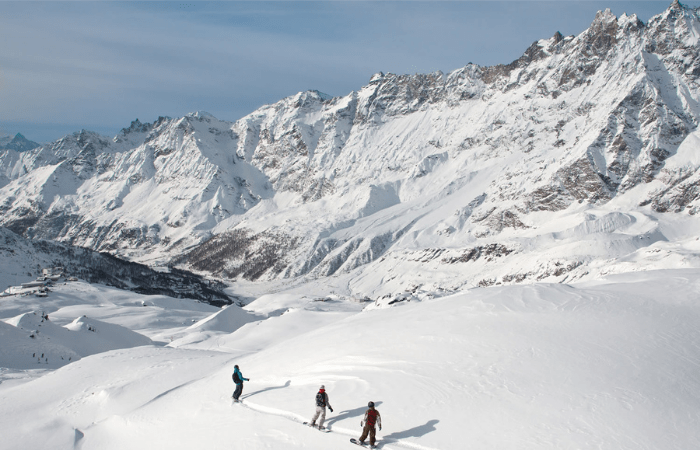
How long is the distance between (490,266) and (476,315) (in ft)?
489

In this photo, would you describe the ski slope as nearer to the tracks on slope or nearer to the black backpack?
the tracks on slope

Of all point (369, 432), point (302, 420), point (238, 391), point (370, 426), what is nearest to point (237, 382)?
point (238, 391)

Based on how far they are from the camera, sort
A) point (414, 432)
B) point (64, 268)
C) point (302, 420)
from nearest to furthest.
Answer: point (414, 432) → point (302, 420) → point (64, 268)

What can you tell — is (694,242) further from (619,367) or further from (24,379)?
(24,379)

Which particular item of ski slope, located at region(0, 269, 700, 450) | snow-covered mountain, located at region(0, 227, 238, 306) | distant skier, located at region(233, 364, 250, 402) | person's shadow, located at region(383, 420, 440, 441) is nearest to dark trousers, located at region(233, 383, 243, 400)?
distant skier, located at region(233, 364, 250, 402)

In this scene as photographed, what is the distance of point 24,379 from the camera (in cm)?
3728

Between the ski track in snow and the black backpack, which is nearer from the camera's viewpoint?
the ski track in snow

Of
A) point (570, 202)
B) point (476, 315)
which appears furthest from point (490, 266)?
point (476, 315)

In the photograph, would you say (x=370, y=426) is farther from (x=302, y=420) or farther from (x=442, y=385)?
(x=442, y=385)

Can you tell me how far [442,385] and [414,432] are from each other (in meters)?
3.47

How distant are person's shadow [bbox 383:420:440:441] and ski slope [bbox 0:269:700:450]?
62 millimetres

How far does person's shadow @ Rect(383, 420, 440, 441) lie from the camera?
53.7ft

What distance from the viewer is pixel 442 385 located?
773 inches

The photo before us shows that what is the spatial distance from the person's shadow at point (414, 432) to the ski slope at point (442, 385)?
0.20 ft
